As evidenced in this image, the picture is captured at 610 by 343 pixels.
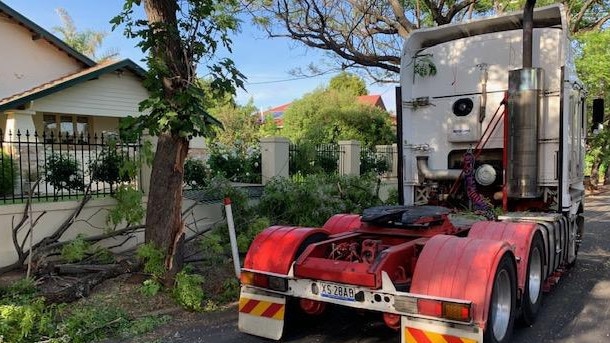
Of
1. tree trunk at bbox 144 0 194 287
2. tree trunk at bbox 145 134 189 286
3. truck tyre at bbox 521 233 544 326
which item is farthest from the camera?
tree trunk at bbox 145 134 189 286

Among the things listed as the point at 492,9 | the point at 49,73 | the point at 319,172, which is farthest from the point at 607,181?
the point at 49,73

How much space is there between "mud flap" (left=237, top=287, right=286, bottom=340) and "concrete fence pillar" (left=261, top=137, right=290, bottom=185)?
18.9 feet

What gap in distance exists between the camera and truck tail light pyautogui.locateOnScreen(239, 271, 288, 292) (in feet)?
14.9

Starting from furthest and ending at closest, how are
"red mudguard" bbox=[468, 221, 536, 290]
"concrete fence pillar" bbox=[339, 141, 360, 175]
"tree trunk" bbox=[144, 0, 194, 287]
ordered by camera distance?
"concrete fence pillar" bbox=[339, 141, 360, 175] → "tree trunk" bbox=[144, 0, 194, 287] → "red mudguard" bbox=[468, 221, 536, 290]

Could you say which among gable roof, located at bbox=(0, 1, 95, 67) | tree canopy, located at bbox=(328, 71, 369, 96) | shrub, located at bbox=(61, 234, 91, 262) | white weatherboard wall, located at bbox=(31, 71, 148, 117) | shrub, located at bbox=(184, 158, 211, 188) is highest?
tree canopy, located at bbox=(328, 71, 369, 96)

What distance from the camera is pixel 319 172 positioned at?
1166 centimetres

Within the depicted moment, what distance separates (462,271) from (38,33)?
18045mm

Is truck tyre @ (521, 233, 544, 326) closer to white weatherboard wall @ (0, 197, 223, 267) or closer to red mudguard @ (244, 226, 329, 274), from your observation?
red mudguard @ (244, 226, 329, 274)

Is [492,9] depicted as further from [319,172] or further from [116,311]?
[116,311]

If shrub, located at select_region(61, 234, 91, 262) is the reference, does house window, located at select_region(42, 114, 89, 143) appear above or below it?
above

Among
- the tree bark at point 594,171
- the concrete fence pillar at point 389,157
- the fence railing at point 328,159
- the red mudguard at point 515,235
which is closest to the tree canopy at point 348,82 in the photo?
the tree bark at point 594,171

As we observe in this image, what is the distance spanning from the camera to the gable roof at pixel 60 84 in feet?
48.3

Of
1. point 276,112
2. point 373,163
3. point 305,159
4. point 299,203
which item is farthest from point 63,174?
point 276,112

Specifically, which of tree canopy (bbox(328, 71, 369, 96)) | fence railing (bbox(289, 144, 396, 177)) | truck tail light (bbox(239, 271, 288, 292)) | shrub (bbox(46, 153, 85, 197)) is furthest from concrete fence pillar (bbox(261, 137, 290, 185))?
tree canopy (bbox(328, 71, 369, 96))
